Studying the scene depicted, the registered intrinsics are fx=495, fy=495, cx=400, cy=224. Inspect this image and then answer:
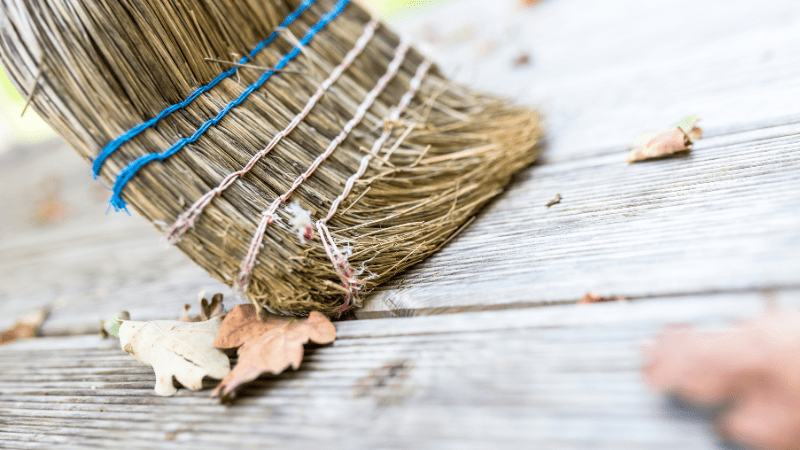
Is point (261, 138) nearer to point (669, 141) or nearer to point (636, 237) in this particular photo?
point (636, 237)

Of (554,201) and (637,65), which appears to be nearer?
(554,201)

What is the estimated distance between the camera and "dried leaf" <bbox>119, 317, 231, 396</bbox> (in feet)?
3.27

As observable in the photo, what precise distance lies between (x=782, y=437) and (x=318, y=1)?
154cm

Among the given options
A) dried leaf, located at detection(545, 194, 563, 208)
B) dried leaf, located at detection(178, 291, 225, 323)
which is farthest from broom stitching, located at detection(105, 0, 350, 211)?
dried leaf, located at detection(545, 194, 563, 208)

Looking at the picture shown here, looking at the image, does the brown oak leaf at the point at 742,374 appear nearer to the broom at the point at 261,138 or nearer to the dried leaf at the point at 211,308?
the broom at the point at 261,138

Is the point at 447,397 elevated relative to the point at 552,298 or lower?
lower

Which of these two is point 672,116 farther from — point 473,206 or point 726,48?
point 473,206

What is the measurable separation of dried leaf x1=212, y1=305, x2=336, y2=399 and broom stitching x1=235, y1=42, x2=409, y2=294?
85mm

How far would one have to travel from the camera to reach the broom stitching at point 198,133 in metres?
0.97

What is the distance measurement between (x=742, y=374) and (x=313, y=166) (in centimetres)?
92

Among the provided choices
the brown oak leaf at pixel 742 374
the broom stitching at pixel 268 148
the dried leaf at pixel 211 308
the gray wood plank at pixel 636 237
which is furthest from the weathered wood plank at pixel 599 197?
the broom stitching at pixel 268 148

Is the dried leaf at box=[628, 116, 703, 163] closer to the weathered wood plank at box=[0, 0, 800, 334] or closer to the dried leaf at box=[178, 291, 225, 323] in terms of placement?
the weathered wood plank at box=[0, 0, 800, 334]

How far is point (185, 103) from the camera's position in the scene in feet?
3.65

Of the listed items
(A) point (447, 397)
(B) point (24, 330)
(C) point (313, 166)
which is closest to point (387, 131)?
(C) point (313, 166)
